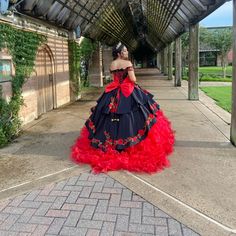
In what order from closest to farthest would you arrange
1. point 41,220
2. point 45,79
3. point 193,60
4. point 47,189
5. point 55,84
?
point 41,220 < point 47,189 < point 45,79 < point 55,84 < point 193,60

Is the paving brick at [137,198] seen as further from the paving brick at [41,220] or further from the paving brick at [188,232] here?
the paving brick at [41,220]

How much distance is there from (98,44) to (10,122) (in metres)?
11.6

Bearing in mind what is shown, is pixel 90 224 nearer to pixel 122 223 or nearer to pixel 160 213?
pixel 122 223

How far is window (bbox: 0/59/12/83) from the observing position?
5777 millimetres

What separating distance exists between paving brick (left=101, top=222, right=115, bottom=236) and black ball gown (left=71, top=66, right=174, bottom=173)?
1337 millimetres

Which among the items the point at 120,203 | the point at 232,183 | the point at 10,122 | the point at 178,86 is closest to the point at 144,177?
the point at 120,203

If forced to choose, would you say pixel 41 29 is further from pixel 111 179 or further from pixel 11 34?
pixel 111 179

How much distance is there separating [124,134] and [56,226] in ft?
6.29

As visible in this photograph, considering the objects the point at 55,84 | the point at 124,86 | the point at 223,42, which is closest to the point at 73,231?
the point at 124,86

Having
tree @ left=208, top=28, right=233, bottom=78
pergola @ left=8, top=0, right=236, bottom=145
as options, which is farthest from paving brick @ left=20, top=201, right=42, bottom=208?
tree @ left=208, top=28, right=233, bottom=78

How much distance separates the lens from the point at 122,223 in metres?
2.83

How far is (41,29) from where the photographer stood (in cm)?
808

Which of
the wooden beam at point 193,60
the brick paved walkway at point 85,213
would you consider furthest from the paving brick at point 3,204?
the wooden beam at point 193,60

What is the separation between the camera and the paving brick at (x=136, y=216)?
2.86 meters
